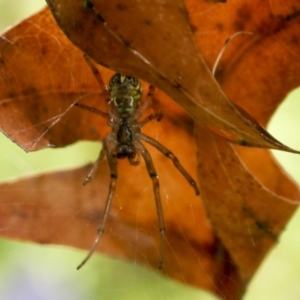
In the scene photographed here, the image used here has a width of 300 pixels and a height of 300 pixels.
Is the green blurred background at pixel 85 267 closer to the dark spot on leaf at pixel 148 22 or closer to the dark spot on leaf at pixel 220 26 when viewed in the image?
the dark spot on leaf at pixel 220 26

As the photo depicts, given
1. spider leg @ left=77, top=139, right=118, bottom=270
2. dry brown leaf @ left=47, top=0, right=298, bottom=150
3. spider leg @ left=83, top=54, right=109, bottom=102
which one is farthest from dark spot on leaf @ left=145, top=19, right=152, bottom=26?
spider leg @ left=77, top=139, right=118, bottom=270

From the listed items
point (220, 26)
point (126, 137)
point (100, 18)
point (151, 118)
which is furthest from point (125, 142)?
point (100, 18)

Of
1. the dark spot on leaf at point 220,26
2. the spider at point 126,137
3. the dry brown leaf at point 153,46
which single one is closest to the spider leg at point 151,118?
the spider at point 126,137

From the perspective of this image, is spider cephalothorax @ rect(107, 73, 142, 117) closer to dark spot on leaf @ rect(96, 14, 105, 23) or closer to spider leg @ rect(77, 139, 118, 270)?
spider leg @ rect(77, 139, 118, 270)

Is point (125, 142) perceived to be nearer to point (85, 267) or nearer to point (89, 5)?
point (85, 267)

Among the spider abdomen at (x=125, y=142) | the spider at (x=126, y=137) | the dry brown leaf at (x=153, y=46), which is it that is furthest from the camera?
the spider abdomen at (x=125, y=142)

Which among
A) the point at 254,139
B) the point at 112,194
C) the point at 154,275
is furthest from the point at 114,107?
the point at 254,139

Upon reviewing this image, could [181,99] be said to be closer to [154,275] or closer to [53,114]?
[53,114]
